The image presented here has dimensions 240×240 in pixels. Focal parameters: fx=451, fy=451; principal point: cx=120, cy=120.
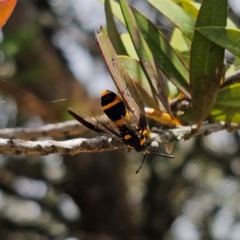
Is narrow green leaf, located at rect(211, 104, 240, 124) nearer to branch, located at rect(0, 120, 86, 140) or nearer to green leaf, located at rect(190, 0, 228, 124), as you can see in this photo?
green leaf, located at rect(190, 0, 228, 124)

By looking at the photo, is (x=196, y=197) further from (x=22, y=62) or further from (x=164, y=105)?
(x=164, y=105)

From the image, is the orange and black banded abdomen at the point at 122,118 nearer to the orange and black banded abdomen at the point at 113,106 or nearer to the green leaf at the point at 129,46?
the orange and black banded abdomen at the point at 113,106

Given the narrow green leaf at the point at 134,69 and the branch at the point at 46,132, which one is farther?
the branch at the point at 46,132

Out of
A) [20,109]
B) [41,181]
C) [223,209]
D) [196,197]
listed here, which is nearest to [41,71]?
[20,109]

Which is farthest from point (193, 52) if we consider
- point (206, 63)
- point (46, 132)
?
point (46, 132)

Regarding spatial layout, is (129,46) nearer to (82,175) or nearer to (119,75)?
(119,75)

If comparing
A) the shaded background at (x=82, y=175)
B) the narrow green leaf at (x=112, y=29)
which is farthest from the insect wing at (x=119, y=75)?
the shaded background at (x=82, y=175)
